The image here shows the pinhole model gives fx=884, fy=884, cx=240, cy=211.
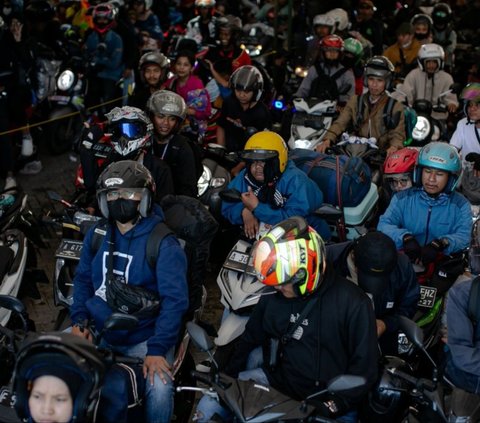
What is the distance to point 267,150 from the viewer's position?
697 centimetres

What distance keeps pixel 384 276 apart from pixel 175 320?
1.31 metres

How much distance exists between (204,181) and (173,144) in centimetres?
102

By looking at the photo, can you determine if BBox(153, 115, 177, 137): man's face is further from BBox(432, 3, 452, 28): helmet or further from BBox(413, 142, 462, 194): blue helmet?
BBox(432, 3, 452, 28): helmet

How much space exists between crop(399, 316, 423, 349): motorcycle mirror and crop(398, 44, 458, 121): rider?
6828 mm

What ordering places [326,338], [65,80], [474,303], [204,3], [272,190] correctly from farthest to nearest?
1. [204,3]
2. [65,80]
3. [272,190]
4. [474,303]
5. [326,338]

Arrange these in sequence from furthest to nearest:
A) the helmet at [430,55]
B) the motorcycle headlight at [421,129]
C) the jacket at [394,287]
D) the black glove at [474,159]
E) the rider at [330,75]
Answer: the helmet at [430,55] → the rider at [330,75] → the motorcycle headlight at [421,129] → the black glove at [474,159] → the jacket at [394,287]

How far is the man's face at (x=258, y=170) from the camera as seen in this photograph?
6.99 m

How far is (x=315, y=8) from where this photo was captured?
60.5 ft

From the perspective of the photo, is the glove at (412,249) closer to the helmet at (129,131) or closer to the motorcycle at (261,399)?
the motorcycle at (261,399)

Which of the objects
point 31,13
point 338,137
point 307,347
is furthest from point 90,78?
point 307,347

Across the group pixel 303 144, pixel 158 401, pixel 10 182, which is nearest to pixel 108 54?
pixel 10 182

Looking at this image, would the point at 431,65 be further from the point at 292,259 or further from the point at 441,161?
the point at 292,259

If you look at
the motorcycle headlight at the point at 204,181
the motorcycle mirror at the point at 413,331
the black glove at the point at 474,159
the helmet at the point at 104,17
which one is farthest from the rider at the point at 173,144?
the helmet at the point at 104,17

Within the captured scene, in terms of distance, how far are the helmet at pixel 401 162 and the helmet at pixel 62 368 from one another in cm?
411
